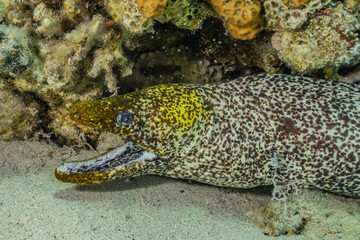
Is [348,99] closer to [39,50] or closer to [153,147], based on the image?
[153,147]

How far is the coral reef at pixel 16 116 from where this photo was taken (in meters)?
3.92

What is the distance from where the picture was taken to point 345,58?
3811 mm

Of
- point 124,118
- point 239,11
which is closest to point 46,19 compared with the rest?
point 124,118

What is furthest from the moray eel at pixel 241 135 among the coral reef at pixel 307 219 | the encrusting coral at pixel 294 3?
the encrusting coral at pixel 294 3

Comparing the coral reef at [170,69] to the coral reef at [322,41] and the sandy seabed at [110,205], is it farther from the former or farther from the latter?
the coral reef at [322,41]

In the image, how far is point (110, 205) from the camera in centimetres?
351

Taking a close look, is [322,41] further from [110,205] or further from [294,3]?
[110,205]

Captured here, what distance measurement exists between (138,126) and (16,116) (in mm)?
1796

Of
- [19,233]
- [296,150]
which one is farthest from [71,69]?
[296,150]

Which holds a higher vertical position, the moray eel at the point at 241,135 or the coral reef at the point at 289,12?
the coral reef at the point at 289,12

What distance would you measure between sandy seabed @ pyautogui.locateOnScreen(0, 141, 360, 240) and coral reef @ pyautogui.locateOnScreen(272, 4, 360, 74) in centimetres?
183

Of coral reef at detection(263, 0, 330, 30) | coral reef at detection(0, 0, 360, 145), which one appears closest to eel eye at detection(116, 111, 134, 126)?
coral reef at detection(0, 0, 360, 145)

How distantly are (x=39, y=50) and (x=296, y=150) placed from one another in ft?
10.1

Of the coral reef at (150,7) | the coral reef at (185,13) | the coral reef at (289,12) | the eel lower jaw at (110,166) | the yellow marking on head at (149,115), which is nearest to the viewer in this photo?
the coral reef at (150,7)
